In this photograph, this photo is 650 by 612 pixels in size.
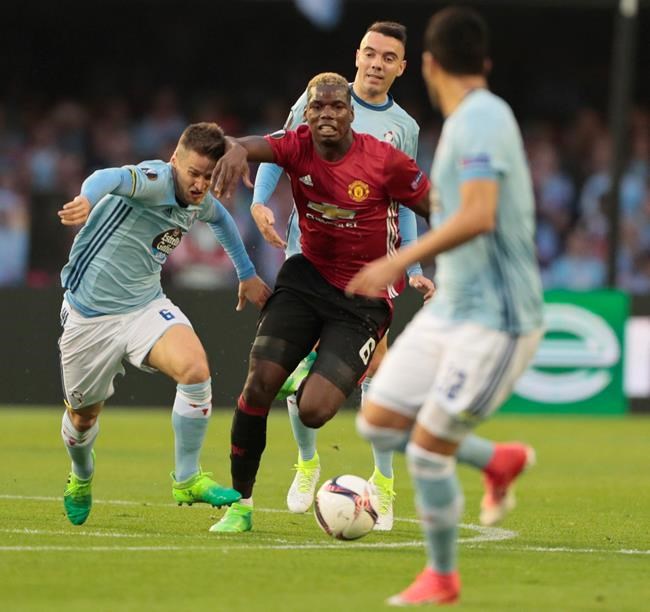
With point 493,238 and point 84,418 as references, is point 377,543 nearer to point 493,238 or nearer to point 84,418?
point 84,418

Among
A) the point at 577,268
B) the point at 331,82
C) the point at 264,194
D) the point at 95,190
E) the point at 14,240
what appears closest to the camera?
the point at 95,190

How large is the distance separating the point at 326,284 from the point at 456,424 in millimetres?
2882

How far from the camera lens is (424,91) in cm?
2505

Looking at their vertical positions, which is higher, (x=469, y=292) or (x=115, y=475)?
(x=469, y=292)

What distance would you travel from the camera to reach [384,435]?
20.0 ft

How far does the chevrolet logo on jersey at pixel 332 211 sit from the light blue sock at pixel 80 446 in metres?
1.75

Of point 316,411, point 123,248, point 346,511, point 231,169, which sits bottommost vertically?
point 346,511

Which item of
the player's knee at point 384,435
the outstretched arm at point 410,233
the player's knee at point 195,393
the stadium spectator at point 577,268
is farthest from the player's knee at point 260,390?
the stadium spectator at point 577,268

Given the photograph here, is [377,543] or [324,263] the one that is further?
[324,263]

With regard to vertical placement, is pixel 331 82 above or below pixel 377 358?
above

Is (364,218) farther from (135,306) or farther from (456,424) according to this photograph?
(456,424)

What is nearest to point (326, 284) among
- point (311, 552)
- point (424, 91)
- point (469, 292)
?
point (311, 552)

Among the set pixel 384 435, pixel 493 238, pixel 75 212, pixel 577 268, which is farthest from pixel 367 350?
pixel 577 268

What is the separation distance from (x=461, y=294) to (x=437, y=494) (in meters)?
0.76
